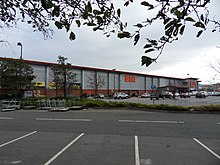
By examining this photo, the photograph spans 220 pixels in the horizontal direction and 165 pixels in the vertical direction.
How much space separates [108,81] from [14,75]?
36.9 meters

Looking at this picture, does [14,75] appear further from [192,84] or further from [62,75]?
[192,84]

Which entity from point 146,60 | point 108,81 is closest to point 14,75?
point 146,60

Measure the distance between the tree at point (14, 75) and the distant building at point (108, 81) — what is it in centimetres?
578

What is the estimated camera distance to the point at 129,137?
9180 millimetres

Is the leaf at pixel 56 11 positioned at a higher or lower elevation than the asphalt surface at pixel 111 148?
higher

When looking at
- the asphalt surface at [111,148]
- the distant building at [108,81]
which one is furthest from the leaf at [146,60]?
the distant building at [108,81]

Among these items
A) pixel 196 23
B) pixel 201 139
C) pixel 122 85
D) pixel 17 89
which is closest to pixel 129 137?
pixel 201 139

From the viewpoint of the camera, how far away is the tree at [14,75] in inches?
1168

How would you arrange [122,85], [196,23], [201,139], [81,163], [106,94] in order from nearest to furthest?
[196,23]
[81,163]
[201,139]
[106,94]
[122,85]

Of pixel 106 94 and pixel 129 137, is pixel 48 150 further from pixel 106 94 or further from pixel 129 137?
pixel 106 94

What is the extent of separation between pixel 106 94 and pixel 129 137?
181ft

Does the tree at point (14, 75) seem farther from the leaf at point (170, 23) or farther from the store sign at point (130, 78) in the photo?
the store sign at point (130, 78)

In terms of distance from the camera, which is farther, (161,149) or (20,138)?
(20,138)

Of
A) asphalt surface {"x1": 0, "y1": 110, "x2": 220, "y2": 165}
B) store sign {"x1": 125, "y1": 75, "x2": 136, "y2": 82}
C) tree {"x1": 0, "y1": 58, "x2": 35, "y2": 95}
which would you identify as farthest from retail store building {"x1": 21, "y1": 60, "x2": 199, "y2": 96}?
asphalt surface {"x1": 0, "y1": 110, "x2": 220, "y2": 165}
